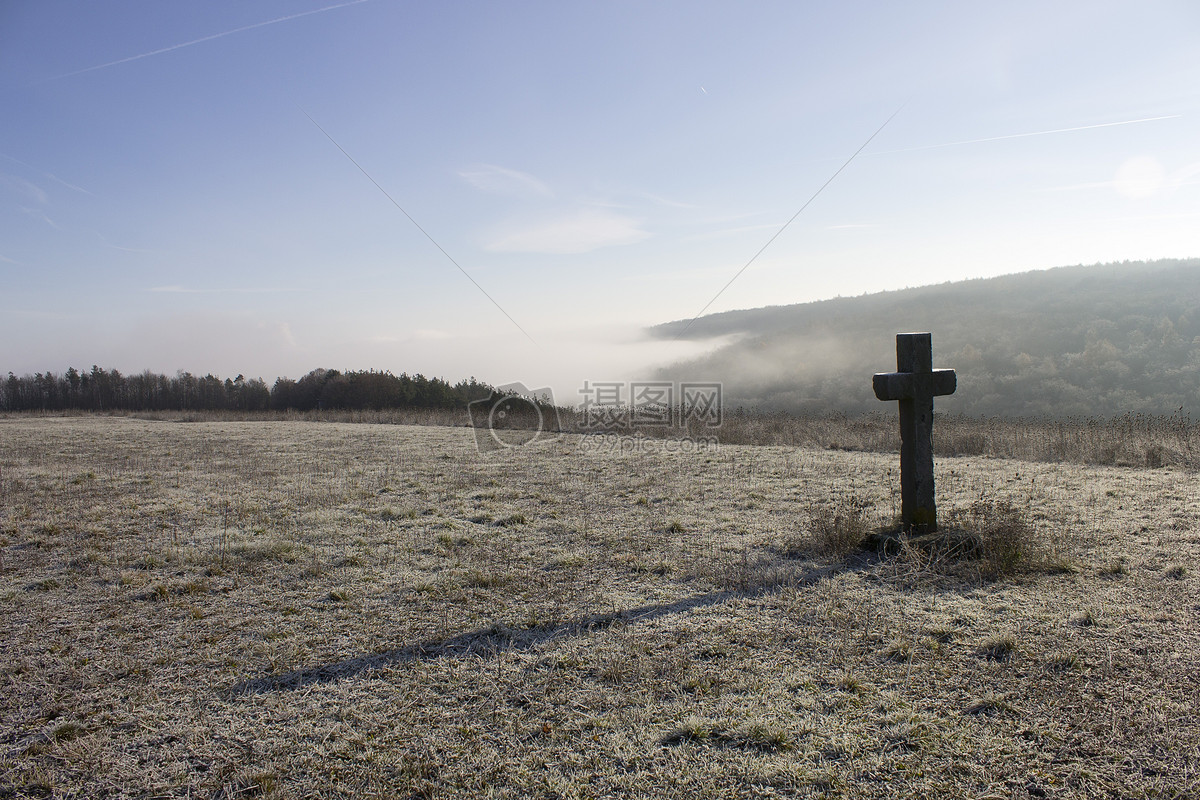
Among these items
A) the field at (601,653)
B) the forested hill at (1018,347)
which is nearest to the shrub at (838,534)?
the field at (601,653)

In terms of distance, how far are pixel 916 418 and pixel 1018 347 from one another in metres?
40.6

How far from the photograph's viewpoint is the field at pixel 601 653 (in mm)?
2807

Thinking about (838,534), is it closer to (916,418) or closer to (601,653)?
(916,418)

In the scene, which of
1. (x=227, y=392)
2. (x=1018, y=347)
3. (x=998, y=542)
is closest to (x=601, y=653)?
(x=998, y=542)

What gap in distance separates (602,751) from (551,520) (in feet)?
17.3

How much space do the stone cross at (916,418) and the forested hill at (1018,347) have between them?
94.1 feet

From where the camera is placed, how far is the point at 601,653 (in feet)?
13.2

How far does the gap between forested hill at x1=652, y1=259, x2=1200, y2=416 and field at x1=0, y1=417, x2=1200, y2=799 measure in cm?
2940

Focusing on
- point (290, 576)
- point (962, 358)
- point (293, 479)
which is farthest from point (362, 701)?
point (962, 358)

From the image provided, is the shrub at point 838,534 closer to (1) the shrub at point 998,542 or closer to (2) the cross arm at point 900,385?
(1) the shrub at point 998,542

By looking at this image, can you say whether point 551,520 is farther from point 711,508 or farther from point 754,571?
point 754,571

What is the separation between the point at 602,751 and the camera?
295 centimetres

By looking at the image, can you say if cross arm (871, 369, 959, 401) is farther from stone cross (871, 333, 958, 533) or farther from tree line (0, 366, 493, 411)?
Result: tree line (0, 366, 493, 411)

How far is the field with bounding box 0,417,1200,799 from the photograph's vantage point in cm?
281
